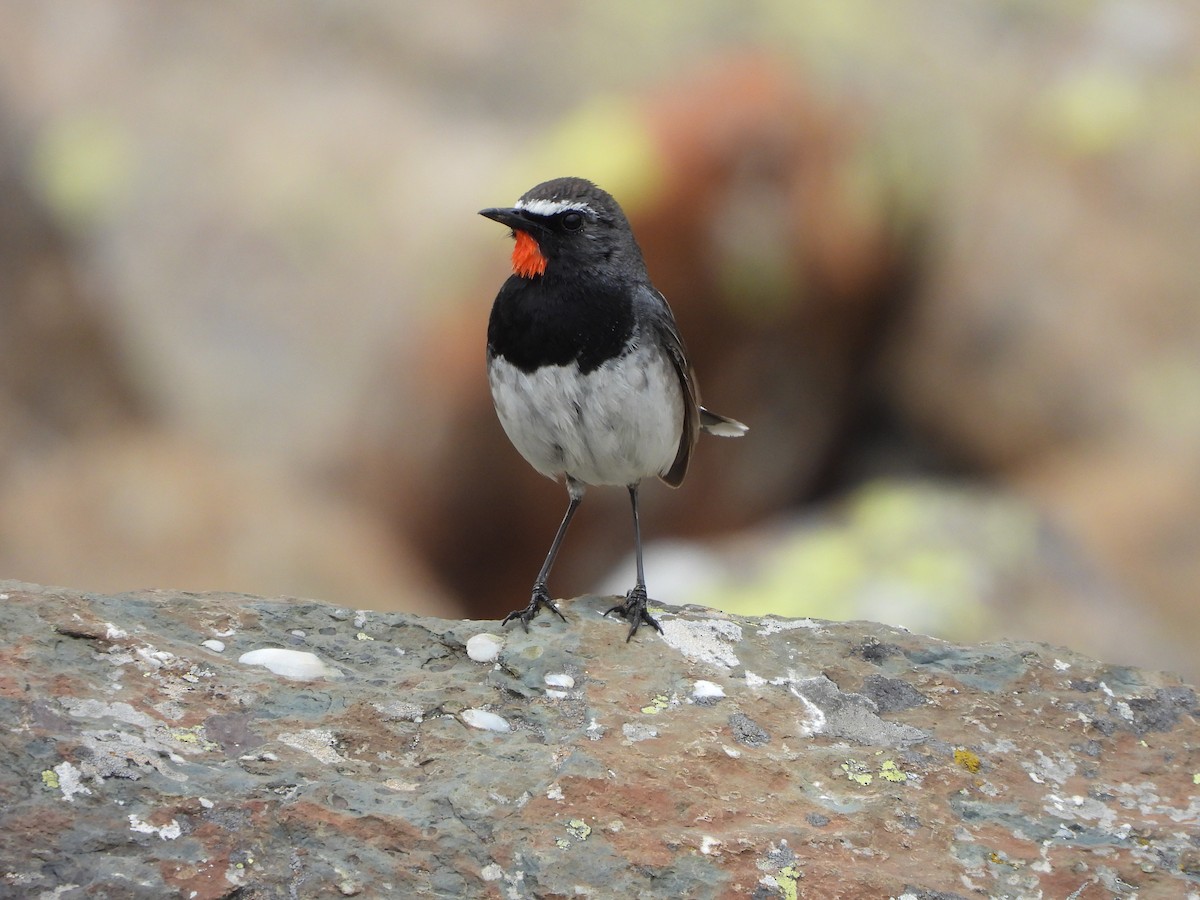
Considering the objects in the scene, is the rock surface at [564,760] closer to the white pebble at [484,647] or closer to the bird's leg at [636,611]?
the white pebble at [484,647]

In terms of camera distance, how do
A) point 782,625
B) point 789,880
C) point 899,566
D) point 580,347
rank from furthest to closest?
point 899,566
point 580,347
point 782,625
point 789,880

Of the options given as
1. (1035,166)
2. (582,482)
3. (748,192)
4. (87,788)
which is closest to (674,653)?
(582,482)

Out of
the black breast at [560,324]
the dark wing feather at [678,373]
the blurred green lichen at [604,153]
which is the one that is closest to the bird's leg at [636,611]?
the black breast at [560,324]

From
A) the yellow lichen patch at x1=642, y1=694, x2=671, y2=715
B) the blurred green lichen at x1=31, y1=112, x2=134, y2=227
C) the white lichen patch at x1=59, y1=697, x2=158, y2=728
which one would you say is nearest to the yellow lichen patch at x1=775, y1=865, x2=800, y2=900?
the yellow lichen patch at x1=642, y1=694, x2=671, y2=715

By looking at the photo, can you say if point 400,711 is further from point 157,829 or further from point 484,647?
A: point 157,829

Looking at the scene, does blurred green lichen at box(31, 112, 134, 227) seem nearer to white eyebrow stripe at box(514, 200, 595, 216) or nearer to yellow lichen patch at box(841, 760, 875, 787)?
white eyebrow stripe at box(514, 200, 595, 216)

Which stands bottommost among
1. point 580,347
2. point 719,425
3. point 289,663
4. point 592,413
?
point 289,663

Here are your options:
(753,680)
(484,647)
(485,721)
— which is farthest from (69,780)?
(753,680)

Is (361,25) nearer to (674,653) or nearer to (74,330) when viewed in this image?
(74,330)
